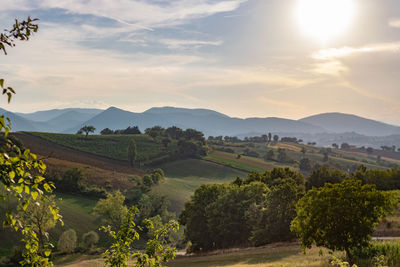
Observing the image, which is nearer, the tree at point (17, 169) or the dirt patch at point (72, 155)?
the tree at point (17, 169)

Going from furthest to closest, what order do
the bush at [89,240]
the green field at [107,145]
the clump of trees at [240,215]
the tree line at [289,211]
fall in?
the green field at [107,145]
the bush at [89,240]
the clump of trees at [240,215]
the tree line at [289,211]

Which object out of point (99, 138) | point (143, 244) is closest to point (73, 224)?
point (143, 244)

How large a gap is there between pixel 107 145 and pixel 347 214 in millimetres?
157089

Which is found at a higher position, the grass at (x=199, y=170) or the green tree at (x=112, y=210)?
the grass at (x=199, y=170)

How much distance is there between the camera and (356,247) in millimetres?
27031

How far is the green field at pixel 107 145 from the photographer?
518ft

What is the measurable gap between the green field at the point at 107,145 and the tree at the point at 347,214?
136191 mm

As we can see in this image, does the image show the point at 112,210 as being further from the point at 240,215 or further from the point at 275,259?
the point at 275,259

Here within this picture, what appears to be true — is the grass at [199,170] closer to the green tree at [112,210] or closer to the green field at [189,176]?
the green field at [189,176]

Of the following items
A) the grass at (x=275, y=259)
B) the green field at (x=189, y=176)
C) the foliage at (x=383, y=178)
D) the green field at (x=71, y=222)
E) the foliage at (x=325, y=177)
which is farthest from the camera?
the green field at (x=189, y=176)

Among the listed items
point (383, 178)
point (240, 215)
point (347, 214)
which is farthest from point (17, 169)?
point (383, 178)

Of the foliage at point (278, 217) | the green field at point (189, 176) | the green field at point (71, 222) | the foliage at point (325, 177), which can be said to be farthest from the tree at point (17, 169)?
the green field at point (189, 176)

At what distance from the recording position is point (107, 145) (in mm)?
170250

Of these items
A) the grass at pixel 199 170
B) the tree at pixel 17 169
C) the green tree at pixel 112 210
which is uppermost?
the tree at pixel 17 169
